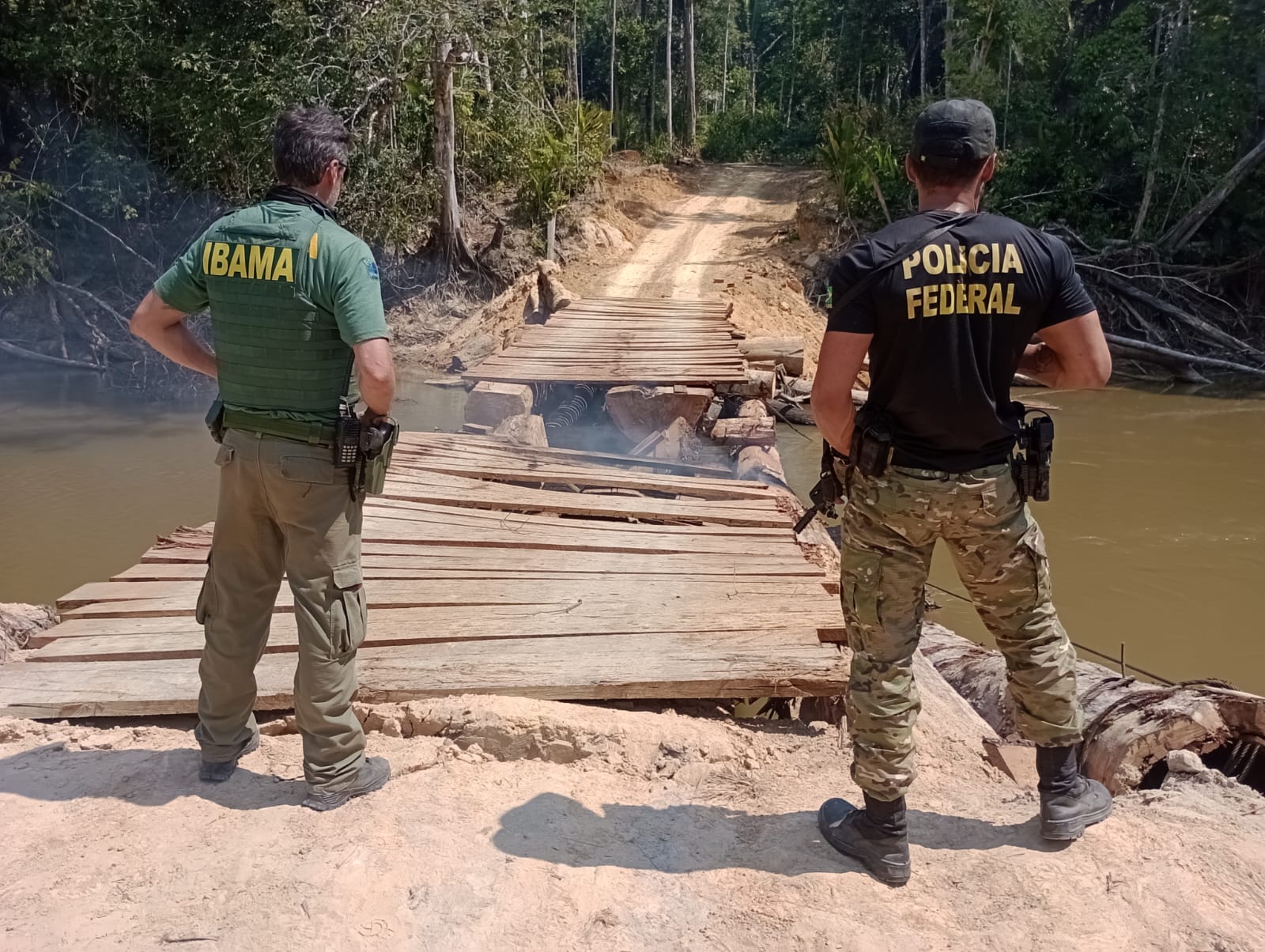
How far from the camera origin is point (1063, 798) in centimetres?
258

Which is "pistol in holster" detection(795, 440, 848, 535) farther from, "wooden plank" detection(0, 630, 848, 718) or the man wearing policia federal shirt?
"wooden plank" detection(0, 630, 848, 718)

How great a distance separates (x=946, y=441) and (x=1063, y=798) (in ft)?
3.27

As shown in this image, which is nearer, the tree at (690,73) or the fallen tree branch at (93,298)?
the fallen tree branch at (93,298)

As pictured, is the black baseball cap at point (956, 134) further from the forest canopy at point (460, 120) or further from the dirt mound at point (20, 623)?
the forest canopy at point (460, 120)

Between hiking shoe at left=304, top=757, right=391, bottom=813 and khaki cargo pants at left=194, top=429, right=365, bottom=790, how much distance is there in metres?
0.02

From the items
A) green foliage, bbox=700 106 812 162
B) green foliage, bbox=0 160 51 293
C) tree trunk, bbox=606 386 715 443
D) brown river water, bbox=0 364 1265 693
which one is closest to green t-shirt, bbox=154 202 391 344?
brown river water, bbox=0 364 1265 693

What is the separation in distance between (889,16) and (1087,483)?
22.2m

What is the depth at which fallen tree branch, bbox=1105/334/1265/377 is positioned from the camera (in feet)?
45.0

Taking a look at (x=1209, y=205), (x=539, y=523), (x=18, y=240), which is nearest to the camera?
(x=539, y=523)

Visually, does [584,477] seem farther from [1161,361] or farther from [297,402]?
[1161,361]

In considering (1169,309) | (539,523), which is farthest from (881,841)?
(1169,309)

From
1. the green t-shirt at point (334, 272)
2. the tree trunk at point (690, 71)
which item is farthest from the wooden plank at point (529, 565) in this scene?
the tree trunk at point (690, 71)

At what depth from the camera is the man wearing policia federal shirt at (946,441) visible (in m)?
2.34

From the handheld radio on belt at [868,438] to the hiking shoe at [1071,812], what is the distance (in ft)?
3.14
